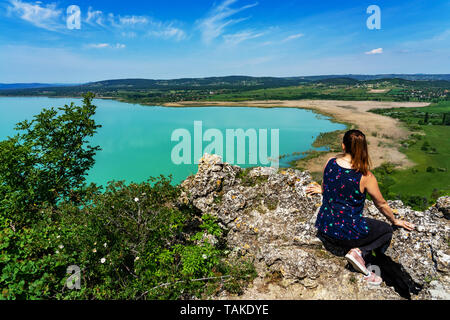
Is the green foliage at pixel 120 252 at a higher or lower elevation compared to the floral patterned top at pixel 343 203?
lower

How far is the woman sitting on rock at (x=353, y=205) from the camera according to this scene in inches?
151

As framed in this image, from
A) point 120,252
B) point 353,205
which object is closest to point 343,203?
point 353,205

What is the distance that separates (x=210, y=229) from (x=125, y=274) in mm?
2137

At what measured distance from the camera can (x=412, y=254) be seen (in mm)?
4484

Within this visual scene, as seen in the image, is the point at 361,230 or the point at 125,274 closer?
the point at 361,230

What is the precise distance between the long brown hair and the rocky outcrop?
2.09m

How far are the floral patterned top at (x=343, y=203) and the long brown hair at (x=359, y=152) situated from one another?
103 millimetres

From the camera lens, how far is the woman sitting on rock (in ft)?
12.6

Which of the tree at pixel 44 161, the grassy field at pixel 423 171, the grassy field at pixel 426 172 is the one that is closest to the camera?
the tree at pixel 44 161

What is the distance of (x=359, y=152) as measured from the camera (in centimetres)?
378

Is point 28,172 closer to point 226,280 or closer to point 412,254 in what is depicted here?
point 226,280

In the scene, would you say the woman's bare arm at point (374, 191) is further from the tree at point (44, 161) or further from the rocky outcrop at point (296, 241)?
the tree at point (44, 161)

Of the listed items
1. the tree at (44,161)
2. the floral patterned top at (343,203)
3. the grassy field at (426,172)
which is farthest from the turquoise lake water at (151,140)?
the floral patterned top at (343,203)
